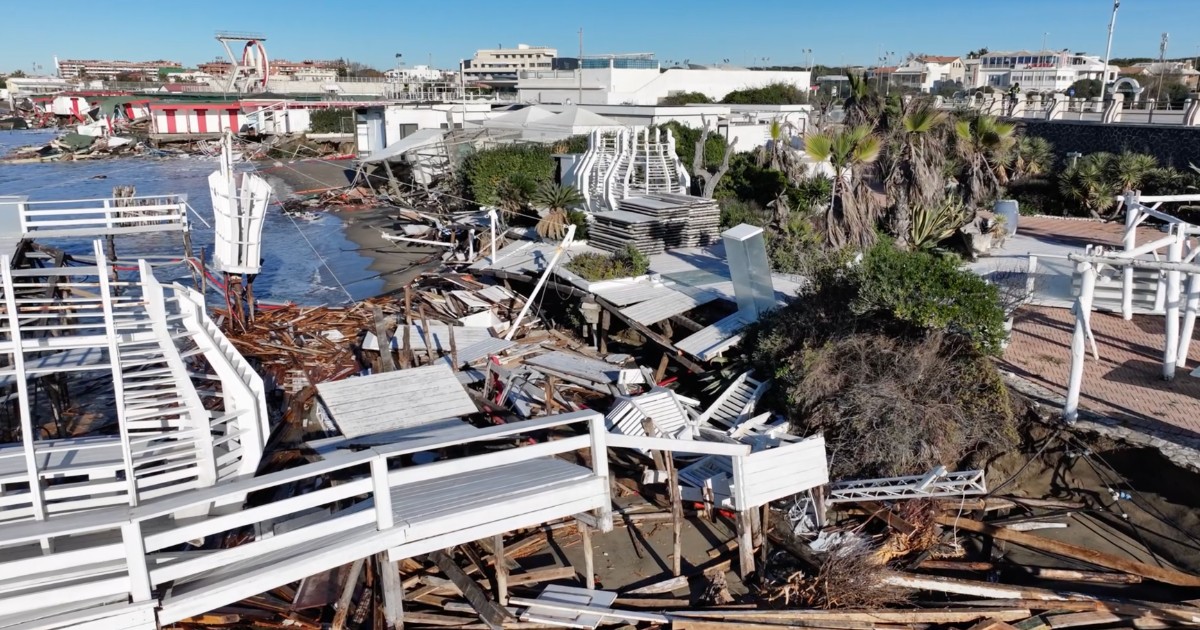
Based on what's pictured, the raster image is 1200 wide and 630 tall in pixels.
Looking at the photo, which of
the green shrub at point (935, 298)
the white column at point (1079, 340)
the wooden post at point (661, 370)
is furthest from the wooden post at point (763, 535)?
the wooden post at point (661, 370)

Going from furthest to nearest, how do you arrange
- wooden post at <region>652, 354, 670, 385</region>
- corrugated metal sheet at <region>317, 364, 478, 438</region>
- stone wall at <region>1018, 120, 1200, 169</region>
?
stone wall at <region>1018, 120, 1200, 169</region> → wooden post at <region>652, 354, 670, 385</region> → corrugated metal sheet at <region>317, 364, 478, 438</region>

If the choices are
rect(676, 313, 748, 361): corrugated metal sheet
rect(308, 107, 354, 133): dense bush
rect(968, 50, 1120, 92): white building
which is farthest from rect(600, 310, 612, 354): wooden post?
rect(968, 50, 1120, 92): white building

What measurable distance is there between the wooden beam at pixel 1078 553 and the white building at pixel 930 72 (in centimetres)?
7404

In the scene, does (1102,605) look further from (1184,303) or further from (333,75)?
(333,75)

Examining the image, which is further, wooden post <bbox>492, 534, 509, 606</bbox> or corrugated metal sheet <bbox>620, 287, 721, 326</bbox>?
corrugated metal sheet <bbox>620, 287, 721, 326</bbox>

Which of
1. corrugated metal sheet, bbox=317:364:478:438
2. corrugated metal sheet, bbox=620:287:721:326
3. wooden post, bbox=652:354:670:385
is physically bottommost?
wooden post, bbox=652:354:670:385

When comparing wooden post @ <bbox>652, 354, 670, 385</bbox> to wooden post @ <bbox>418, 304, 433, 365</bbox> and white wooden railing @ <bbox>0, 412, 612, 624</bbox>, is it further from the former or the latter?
white wooden railing @ <bbox>0, 412, 612, 624</bbox>

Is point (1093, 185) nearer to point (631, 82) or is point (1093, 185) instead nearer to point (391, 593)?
point (391, 593)

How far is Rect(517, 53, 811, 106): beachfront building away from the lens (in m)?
53.3

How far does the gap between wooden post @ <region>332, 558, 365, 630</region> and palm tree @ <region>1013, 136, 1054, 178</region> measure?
22.7 metres

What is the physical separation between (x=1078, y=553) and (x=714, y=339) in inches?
229

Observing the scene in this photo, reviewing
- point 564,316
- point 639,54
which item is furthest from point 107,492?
point 639,54

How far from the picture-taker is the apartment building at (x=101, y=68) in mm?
128750

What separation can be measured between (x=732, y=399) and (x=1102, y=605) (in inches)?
203
